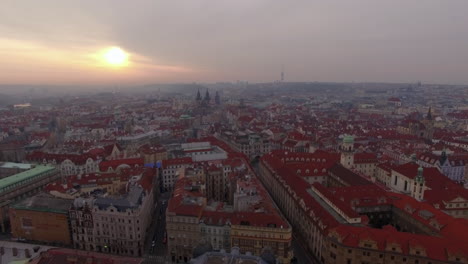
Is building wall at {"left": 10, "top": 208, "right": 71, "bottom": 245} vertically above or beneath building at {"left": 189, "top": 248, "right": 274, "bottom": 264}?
beneath

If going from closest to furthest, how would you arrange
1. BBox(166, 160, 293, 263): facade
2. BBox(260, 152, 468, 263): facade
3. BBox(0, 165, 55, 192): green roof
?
BBox(260, 152, 468, 263): facade → BBox(166, 160, 293, 263): facade → BBox(0, 165, 55, 192): green roof

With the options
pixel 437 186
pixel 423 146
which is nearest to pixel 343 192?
pixel 437 186

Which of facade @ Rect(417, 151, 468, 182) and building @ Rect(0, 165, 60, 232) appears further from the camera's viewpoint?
facade @ Rect(417, 151, 468, 182)

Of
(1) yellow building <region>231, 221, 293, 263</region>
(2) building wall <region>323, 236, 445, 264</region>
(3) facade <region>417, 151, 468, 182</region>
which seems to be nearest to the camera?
(2) building wall <region>323, 236, 445, 264</region>

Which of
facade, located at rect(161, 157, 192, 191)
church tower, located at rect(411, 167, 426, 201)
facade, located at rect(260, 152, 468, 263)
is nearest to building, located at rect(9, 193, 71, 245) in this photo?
facade, located at rect(161, 157, 192, 191)

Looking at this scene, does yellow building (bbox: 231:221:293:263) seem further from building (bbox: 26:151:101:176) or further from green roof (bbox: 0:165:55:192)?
building (bbox: 26:151:101:176)

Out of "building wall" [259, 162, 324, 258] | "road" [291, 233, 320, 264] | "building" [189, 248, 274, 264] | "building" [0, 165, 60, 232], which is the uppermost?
"building" [189, 248, 274, 264]
